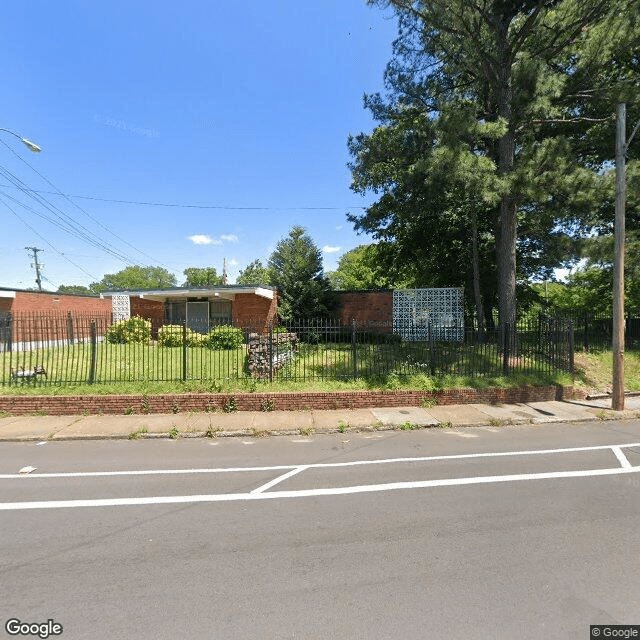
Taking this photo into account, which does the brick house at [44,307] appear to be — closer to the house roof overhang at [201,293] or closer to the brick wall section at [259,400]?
the house roof overhang at [201,293]

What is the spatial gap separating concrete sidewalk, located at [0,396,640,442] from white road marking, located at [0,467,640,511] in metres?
2.67

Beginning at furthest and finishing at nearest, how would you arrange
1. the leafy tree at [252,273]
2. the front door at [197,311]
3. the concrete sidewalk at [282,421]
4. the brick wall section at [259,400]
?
the leafy tree at [252,273] < the front door at [197,311] < the brick wall section at [259,400] < the concrete sidewalk at [282,421]

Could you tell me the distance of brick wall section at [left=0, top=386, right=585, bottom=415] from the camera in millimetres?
8156

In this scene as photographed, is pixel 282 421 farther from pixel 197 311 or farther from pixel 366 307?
pixel 197 311

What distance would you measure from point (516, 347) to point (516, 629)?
9830 mm

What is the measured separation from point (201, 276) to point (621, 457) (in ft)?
176

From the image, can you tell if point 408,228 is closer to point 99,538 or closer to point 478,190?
point 478,190

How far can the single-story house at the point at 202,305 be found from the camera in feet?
62.3

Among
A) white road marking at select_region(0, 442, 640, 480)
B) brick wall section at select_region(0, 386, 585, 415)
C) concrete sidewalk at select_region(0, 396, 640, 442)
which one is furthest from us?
brick wall section at select_region(0, 386, 585, 415)

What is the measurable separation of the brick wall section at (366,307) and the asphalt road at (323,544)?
14.2 m

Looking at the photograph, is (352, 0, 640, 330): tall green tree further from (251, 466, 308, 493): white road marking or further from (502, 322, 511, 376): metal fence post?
(251, 466, 308, 493): white road marking

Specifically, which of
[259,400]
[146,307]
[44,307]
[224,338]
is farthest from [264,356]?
[44,307]

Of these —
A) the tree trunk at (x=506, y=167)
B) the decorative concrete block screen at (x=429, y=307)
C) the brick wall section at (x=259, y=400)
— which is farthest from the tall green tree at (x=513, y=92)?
the decorative concrete block screen at (x=429, y=307)

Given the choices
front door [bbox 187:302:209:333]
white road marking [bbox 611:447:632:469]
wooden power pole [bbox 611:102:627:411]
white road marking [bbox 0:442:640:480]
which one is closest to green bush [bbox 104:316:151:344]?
front door [bbox 187:302:209:333]
